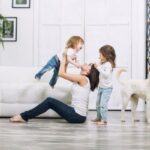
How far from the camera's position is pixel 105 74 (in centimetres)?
475

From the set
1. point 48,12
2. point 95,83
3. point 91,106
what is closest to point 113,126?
point 95,83

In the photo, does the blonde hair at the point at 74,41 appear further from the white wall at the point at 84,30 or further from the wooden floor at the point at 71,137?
the white wall at the point at 84,30

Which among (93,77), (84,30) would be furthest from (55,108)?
(84,30)

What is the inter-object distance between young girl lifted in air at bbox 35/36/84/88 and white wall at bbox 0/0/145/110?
232 cm

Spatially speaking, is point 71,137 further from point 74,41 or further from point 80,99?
point 74,41

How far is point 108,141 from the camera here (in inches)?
130

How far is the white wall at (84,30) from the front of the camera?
741 cm

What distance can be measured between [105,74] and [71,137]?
1.39 metres

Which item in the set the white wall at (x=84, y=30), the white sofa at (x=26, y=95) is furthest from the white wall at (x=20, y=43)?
the white sofa at (x=26, y=95)

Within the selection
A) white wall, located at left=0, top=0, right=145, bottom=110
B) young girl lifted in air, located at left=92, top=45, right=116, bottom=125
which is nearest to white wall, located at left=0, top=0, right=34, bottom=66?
white wall, located at left=0, top=0, right=145, bottom=110

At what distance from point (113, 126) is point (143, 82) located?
80 cm

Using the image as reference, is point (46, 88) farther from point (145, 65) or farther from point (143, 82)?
point (145, 65)

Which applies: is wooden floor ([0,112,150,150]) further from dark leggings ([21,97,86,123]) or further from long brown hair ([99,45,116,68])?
long brown hair ([99,45,116,68])

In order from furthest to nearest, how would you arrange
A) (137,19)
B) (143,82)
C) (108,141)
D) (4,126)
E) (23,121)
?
(137,19), (143,82), (23,121), (4,126), (108,141)
